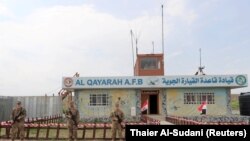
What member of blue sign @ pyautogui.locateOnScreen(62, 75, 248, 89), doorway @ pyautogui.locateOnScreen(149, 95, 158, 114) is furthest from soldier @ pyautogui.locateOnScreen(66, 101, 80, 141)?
doorway @ pyautogui.locateOnScreen(149, 95, 158, 114)

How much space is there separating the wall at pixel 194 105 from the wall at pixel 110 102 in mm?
2656

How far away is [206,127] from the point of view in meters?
6.67

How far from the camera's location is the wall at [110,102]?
30312 mm

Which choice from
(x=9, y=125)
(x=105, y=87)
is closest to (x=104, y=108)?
(x=105, y=87)

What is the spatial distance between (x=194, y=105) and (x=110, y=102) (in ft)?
21.4

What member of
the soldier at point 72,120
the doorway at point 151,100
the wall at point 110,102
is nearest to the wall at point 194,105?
the wall at point 110,102

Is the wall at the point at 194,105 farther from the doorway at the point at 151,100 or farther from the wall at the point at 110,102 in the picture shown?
the doorway at the point at 151,100

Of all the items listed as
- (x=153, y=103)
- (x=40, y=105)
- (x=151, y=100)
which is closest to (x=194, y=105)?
(x=153, y=103)

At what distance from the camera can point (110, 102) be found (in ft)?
99.9

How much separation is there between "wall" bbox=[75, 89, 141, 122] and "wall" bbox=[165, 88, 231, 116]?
266 centimetres

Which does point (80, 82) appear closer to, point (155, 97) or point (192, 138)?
point (155, 97)

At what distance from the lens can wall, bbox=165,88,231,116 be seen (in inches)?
1184

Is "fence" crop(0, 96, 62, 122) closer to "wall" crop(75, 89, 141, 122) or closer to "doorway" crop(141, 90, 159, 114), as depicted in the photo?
"wall" crop(75, 89, 141, 122)

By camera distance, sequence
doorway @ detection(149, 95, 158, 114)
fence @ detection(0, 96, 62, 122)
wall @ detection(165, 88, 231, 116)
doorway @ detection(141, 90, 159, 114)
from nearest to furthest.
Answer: wall @ detection(165, 88, 231, 116), fence @ detection(0, 96, 62, 122), doorway @ detection(141, 90, 159, 114), doorway @ detection(149, 95, 158, 114)
